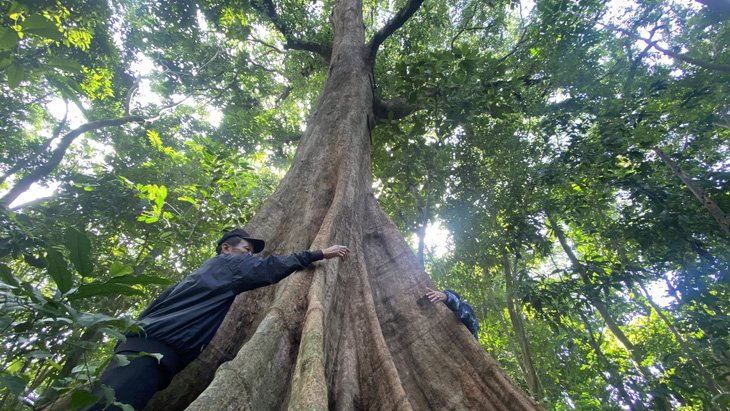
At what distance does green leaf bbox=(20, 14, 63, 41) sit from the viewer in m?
1.02

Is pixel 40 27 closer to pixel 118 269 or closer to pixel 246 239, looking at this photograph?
pixel 118 269

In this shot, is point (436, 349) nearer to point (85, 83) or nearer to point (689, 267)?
point (689, 267)

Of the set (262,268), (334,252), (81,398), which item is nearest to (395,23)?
(334,252)

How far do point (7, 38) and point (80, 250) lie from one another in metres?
0.87

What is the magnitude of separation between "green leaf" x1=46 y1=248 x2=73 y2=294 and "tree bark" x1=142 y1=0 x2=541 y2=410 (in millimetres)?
543

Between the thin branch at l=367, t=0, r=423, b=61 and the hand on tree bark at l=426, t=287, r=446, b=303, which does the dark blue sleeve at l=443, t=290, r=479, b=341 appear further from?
the thin branch at l=367, t=0, r=423, b=61

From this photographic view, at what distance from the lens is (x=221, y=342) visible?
70.8 inches

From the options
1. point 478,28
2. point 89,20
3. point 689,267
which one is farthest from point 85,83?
point 689,267

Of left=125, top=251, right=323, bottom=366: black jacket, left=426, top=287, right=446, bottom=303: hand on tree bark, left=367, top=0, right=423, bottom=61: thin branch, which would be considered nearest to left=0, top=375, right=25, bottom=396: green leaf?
left=125, top=251, right=323, bottom=366: black jacket

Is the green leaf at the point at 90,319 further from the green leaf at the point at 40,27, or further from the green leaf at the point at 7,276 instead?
the green leaf at the point at 40,27

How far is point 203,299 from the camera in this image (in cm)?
172

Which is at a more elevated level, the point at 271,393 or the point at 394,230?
the point at 394,230

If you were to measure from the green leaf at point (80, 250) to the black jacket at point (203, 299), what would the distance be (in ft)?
2.27

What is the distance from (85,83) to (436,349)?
9.98m
